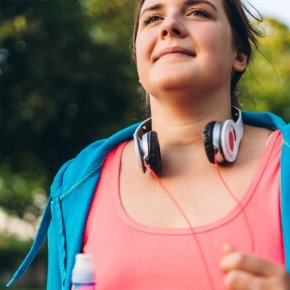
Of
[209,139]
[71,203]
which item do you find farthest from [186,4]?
[71,203]

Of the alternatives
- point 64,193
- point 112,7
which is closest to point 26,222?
point 112,7

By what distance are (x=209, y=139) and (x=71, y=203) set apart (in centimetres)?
52

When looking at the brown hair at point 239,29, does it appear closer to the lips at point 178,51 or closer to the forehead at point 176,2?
the forehead at point 176,2

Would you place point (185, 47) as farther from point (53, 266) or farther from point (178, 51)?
point (53, 266)

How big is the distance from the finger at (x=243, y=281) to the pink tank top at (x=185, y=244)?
0.47m

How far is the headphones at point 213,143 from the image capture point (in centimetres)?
216

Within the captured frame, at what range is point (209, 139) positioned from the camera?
2.16 meters

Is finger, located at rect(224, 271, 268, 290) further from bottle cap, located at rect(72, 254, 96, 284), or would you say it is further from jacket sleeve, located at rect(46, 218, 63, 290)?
jacket sleeve, located at rect(46, 218, 63, 290)

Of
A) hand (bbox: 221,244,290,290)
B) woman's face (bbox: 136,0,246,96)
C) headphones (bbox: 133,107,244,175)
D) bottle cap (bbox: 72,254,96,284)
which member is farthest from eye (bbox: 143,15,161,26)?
hand (bbox: 221,244,290,290)

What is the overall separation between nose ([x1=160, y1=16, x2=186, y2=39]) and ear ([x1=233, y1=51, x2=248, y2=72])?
285 mm

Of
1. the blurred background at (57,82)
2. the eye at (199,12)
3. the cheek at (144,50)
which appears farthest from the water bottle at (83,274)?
the blurred background at (57,82)

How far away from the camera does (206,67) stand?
222 cm

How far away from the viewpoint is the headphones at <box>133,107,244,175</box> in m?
2.16

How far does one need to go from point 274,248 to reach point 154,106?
2.01 ft
